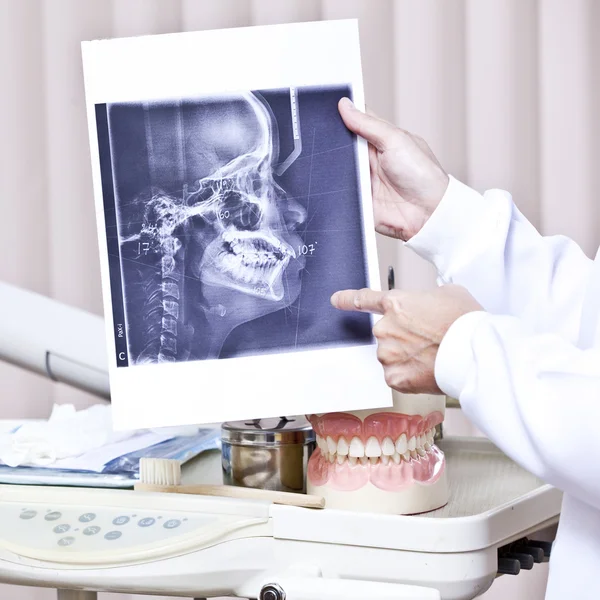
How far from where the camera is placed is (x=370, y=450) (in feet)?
2.63

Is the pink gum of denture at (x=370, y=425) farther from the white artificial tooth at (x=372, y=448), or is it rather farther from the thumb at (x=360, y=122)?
the thumb at (x=360, y=122)

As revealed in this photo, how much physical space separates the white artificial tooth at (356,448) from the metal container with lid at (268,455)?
0.07m

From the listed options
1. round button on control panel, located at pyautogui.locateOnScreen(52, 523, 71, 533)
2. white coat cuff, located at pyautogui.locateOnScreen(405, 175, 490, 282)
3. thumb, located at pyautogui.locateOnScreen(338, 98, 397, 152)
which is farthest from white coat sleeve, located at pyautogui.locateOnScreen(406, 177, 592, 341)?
round button on control panel, located at pyautogui.locateOnScreen(52, 523, 71, 533)

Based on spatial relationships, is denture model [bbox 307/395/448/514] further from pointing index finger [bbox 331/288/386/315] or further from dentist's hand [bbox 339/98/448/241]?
dentist's hand [bbox 339/98/448/241]

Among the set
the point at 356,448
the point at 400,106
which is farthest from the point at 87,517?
the point at 400,106

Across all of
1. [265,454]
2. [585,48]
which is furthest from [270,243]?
[585,48]

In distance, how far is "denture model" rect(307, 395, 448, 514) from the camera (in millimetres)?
781

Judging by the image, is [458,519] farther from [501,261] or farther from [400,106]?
[400,106]

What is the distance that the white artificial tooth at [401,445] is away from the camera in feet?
2.64

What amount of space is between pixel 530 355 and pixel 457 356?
55mm

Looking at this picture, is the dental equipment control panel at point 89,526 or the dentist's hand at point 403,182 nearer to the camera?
the dental equipment control panel at point 89,526

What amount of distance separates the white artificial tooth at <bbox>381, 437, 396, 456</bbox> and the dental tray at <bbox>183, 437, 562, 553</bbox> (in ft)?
0.20

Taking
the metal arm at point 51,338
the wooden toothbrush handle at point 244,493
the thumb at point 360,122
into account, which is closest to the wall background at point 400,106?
the metal arm at point 51,338

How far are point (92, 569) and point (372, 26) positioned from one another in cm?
110
